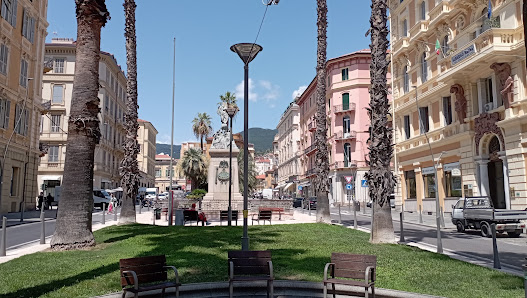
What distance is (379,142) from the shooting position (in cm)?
1302

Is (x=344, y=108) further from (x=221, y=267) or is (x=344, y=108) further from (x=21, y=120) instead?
(x=221, y=267)

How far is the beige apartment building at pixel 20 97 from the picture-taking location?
1118 inches

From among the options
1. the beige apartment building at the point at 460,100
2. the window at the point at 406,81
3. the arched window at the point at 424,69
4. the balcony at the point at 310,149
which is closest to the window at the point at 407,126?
the beige apartment building at the point at 460,100

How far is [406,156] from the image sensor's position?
3466cm

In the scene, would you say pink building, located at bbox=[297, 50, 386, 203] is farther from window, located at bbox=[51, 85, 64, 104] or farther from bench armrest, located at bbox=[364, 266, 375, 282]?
bench armrest, located at bbox=[364, 266, 375, 282]

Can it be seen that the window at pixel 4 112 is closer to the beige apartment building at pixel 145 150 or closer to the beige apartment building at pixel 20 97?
the beige apartment building at pixel 20 97

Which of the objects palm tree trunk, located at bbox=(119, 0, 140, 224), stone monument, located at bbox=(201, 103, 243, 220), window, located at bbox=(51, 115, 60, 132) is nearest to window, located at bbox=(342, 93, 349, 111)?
stone monument, located at bbox=(201, 103, 243, 220)

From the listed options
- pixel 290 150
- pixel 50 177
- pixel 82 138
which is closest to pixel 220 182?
pixel 82 138

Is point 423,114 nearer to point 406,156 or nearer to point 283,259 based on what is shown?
point 406,156

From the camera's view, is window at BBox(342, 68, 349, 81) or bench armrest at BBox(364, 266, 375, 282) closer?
bench armrest at BBox(364, 266, 375, 282)

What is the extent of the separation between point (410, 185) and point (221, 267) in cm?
2934

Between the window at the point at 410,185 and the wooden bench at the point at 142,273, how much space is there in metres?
30.8

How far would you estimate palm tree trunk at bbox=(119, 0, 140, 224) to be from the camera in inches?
771

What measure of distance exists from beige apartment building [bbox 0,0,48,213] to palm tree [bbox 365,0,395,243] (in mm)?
24296
